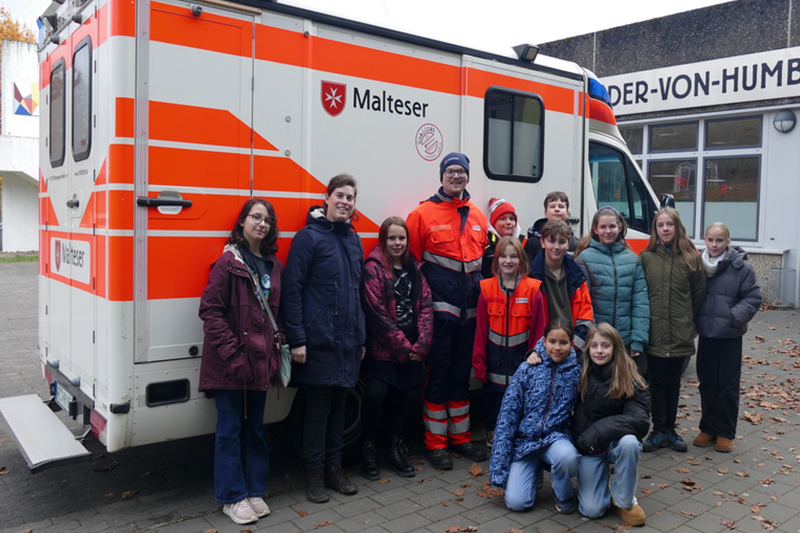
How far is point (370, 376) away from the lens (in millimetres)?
4652

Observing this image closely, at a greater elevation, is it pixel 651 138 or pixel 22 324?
pixel 651 138

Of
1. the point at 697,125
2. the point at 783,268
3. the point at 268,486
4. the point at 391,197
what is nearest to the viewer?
the point at 268,486

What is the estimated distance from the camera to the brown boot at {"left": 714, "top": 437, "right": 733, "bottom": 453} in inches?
209

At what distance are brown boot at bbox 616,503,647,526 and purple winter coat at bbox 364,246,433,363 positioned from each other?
156 centimetres

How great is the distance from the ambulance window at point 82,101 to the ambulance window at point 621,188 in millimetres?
4337

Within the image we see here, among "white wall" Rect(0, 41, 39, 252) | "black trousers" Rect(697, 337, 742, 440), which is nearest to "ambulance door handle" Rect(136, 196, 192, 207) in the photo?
"black trousers" Rect(697, 337, 742, 440)

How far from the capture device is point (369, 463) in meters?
4.75

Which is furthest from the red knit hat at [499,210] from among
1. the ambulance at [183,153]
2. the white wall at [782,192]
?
the white wall at [782,192]

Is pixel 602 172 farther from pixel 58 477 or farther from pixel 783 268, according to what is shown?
pixel 783 268

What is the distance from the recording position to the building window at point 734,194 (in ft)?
42.8

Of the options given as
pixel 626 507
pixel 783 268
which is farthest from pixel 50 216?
pixel 783 268

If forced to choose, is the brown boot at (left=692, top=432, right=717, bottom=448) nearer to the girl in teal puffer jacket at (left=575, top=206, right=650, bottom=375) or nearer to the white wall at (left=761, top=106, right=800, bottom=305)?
the girl in teal puffer jacket at (left=575, top=206, right=650, bottom=375)

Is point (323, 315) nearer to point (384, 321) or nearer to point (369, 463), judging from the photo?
point (384, 321)

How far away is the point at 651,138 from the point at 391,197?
1109 cm
